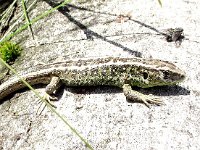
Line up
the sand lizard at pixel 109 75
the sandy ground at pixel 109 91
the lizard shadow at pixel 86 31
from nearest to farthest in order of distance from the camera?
the sandy ground at pixel 109 91 < the sand lizard at pixel 109 75 < the lizard shadow at pixel 86 31

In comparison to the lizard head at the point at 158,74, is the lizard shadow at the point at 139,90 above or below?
below

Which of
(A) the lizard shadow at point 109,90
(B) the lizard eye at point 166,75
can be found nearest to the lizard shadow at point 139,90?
(A) the lizard shadow at point 109,90

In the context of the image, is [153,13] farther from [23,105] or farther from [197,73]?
[23,105]

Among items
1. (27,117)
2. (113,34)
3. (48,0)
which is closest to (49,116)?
(27,117)

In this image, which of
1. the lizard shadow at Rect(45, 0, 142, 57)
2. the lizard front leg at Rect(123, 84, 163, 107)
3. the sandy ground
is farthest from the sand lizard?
the lizard shadow at Rect(45, 0, 142, 57)

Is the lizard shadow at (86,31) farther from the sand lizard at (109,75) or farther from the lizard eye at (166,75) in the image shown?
the lizard eye at (166,75)

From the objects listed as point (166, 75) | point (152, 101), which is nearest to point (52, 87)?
point (152, 101)

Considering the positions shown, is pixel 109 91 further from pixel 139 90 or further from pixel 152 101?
pixel 152 101
